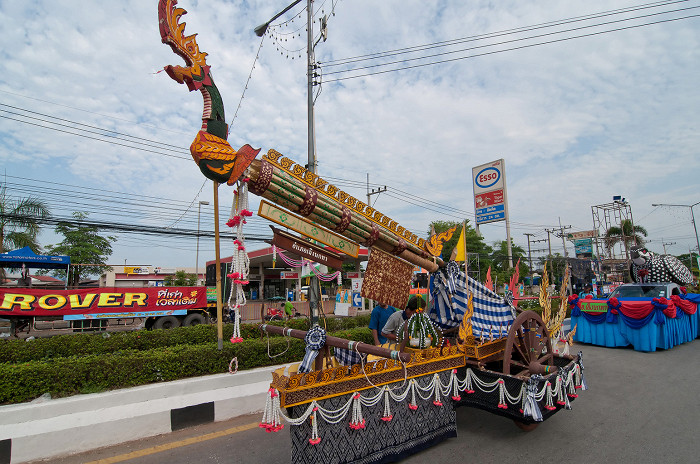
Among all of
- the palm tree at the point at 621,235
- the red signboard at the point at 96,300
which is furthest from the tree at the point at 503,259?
the red signboard at the point at 96,300

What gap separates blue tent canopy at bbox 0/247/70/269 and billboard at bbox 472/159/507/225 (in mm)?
13648

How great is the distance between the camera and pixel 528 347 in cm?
458

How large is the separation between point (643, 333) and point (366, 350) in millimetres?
8762

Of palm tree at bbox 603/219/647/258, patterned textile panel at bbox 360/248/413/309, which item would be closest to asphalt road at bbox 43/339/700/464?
patterned textile panel at bbox 360/248/413/309

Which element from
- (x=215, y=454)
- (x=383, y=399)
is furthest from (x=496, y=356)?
(x=215, y=454)

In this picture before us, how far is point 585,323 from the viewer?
961cm

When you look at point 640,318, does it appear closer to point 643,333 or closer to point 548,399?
point 643,333

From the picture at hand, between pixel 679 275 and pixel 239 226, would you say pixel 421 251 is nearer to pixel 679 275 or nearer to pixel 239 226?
pixel 239 226

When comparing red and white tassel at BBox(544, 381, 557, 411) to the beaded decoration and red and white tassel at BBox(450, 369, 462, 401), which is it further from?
the beaded decoration

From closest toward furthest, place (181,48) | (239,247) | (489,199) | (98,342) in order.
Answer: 1. (181,48)
2. (239,247)
3. (98,342)
4. (489,199)

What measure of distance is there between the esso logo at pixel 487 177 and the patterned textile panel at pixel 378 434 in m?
9.96

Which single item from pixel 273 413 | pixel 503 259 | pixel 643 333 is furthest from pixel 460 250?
pixel 503 259

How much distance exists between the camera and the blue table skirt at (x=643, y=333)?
8344 mm

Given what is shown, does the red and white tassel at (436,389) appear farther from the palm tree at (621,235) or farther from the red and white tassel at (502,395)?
the palm tree at (621,235)
